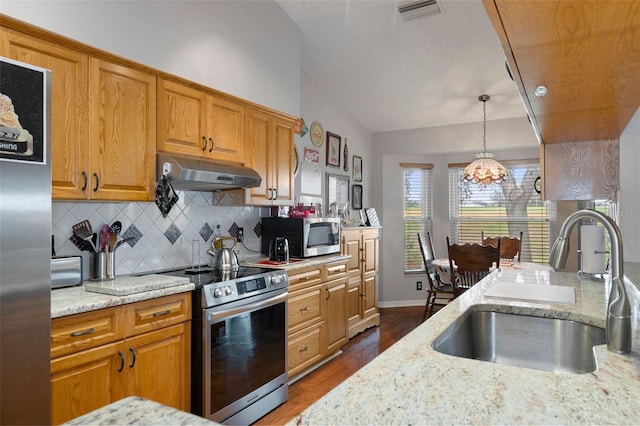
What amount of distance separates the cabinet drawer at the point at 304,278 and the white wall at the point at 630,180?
2101 mm

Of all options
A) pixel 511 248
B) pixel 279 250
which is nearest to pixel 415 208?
pixel 511 248

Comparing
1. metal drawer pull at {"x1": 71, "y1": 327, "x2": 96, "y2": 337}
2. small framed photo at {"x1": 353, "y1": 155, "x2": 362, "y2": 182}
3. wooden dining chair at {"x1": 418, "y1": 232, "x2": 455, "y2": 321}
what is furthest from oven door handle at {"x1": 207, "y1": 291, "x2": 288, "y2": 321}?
small framed photo at {"x1": 353, "y1": 155, "x2": 362, "y2": 182}

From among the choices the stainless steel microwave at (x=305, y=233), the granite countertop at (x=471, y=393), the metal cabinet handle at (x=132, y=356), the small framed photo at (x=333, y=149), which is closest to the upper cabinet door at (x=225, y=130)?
the stainless steel microwave at (x=305, y=233)

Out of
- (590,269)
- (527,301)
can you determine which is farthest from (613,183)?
(527,301)

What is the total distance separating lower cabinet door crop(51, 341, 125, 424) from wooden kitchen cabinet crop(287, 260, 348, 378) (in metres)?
1.35

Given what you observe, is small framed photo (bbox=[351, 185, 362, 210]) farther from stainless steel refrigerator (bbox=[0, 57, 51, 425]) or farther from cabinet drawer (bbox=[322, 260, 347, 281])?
stainless steel refrigerator (bbox=[0, 57, 51, 425])

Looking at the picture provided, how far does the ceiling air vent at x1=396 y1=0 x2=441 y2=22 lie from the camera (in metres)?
3.16

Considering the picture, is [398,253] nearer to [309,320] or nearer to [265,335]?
[309,320]

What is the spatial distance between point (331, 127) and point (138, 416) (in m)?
4.41

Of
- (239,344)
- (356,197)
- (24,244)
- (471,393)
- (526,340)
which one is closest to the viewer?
(471,393)

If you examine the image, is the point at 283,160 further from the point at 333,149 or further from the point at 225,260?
the point at 333,149

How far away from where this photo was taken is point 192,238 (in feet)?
10.1

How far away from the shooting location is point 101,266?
2.37m

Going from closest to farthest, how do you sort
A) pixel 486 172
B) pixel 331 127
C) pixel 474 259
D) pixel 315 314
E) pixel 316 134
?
pixel 315 314 < pixel 474 259 < pixel 486 172 < pixel 316 134 < pixel 331 127
